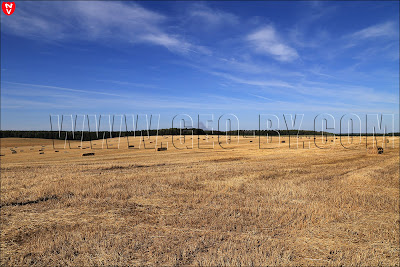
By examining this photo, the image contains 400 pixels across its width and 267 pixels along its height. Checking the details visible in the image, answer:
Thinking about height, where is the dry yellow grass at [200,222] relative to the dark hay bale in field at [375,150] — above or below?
below

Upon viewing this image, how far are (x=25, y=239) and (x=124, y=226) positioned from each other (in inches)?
106

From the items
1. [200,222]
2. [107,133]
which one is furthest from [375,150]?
[107,133]

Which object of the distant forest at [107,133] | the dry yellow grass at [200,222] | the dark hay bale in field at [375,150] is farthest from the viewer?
the distant forest at [107,133]

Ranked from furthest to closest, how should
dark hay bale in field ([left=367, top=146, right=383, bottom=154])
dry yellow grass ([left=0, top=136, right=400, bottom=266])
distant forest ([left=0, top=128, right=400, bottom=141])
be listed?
1. distant forest ([left=0, top=128, right=400, bottom=141])
2. dark hay bale in field ([left=367, top=146, right=383, bottom=154])
3. dry yellow grass ([left=0, top=136, right=400, bottom=266])

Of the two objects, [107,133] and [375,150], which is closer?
[375,150]

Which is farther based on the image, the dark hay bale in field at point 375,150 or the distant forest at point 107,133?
the distant forest at point 107,133

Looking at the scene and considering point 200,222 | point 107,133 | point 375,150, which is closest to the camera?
point 200,222

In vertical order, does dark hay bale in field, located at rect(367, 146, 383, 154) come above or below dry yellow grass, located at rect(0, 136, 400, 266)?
above

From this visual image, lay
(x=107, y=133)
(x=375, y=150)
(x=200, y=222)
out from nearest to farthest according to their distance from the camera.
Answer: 1. (x=200, y=222)
2. (x=375, y=150)
3. (x=107, y=133)

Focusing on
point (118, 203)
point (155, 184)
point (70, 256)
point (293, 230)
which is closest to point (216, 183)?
point (155, 184)

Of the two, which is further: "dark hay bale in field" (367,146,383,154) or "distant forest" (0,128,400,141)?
"distant forest" (0,128,400,141)

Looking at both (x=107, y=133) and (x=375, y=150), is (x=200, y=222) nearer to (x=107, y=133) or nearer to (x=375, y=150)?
(x=375, y=150)

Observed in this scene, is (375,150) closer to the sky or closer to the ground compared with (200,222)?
closer to the sky

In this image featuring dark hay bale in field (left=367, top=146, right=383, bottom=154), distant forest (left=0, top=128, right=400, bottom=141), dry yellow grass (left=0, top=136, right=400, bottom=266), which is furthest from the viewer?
distant forest (left=0, top=128, right=400, bottom=141)
